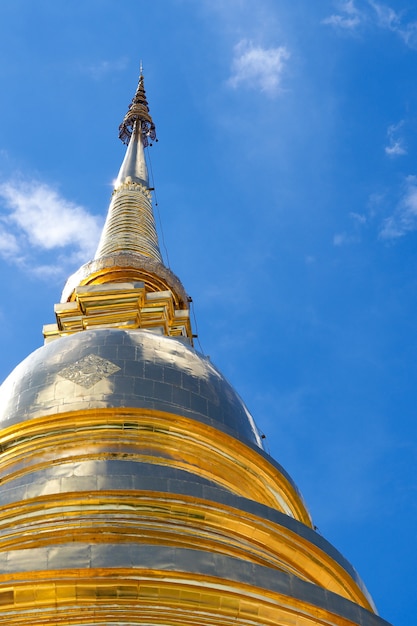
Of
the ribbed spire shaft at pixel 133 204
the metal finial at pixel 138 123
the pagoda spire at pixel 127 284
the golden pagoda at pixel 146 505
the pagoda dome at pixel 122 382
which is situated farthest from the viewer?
the metal finial at pixel 138 123

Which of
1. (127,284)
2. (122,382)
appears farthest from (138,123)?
(122,382)

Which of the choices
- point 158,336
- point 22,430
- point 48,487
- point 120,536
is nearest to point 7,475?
point 22,430

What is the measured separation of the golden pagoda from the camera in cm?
819

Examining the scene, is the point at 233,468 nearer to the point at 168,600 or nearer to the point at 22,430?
the point at 22,430

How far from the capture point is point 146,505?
31.8 feet

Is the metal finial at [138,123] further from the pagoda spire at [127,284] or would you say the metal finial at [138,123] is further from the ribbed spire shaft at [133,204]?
Result: the pagoda spire at [127,284]

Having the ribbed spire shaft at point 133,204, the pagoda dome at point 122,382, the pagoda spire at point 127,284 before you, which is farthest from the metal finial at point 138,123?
the pagoda dome at point 122,382

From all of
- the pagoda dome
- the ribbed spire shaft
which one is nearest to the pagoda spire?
the ribbed spire shaft

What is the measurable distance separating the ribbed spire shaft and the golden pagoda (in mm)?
8087

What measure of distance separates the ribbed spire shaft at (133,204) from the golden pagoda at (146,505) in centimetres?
809

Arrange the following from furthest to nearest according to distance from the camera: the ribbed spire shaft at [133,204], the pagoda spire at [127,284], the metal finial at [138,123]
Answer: the metal finial at [138,123]
the ribbed spire shaft at [133,204]
the pagoda spire at [127,284]

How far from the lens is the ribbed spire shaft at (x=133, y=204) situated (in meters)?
21.6

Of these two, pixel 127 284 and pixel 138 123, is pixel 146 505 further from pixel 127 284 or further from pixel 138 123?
pixel 138 123

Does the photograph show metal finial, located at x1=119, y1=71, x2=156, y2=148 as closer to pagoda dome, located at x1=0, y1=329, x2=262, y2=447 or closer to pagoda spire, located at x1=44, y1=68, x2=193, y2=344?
pagoda spire, located at x1=44, y1=68, x2=193, y2=344
